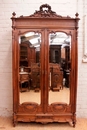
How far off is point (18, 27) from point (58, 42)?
71 cm

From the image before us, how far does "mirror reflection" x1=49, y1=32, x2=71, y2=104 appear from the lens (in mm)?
3152

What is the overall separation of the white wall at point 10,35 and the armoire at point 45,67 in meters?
0.52

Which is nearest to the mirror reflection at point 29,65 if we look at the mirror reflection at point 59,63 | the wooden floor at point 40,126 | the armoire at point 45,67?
the armoire at point 45,67

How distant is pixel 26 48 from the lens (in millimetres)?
3160

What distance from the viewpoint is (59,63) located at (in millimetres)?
3162

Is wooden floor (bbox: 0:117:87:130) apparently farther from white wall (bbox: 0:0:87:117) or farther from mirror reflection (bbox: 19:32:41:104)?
mirror reflection (bbox: 19:32:41:104)

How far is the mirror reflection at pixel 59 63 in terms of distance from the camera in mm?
3152

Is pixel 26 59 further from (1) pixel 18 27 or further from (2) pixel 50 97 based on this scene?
(2) pixel 50 97

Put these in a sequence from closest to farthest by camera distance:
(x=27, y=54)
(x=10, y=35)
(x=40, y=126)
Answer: (x=27, y=54) → (x=40, y=126) → (x=10, y=35)

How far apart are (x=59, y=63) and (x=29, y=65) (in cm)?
50

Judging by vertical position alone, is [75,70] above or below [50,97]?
above

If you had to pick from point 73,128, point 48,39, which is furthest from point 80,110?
point 48,39

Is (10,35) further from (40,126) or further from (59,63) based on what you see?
(40,126)

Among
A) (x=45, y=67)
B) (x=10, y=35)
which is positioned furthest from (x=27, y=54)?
(x=10, y=35)
